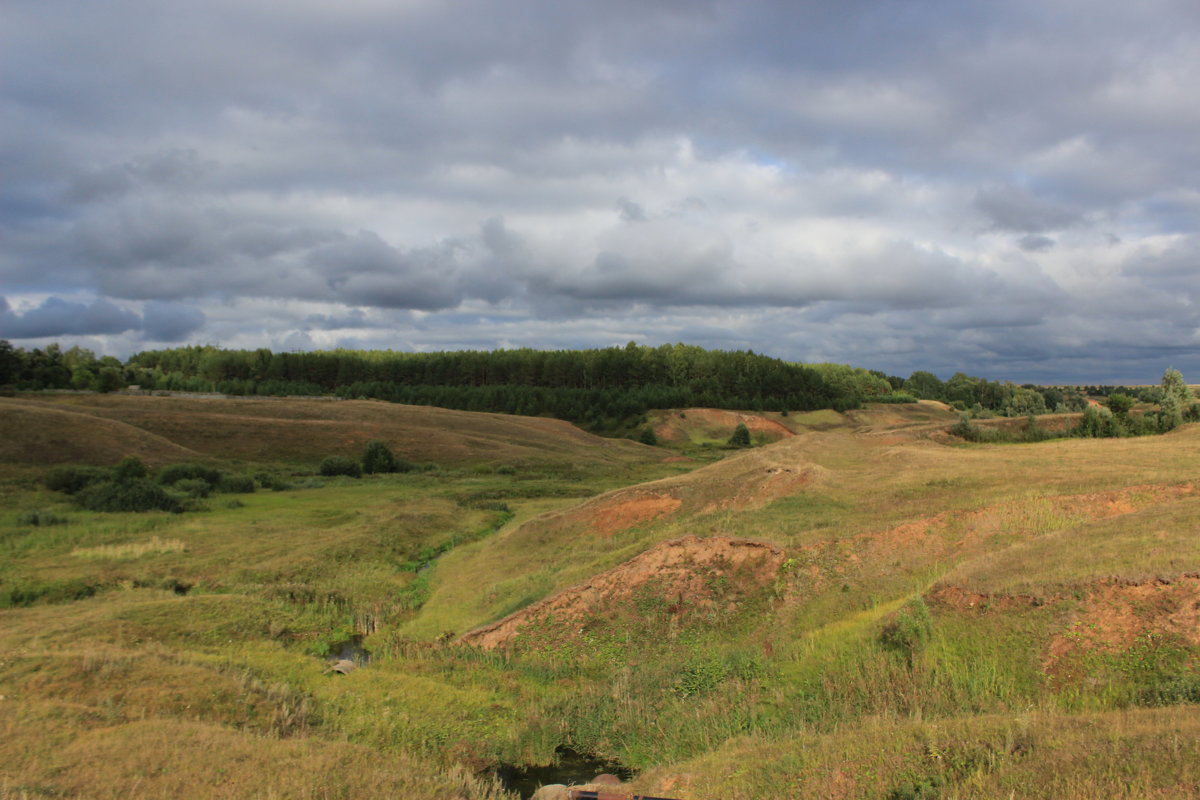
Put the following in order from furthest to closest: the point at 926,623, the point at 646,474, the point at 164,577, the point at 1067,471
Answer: the point at 646,474 < the point at 164,577 < the point at 1067,471 < the point at 926,623

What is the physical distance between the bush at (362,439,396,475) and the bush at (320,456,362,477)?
1170mm

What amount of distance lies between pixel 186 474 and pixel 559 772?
154ft

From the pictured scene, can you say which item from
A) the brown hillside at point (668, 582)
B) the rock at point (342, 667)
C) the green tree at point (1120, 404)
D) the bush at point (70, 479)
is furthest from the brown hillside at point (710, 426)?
the rock at point (342, 667)

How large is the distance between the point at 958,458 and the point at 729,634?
14.6m

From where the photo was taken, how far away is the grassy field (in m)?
9.37

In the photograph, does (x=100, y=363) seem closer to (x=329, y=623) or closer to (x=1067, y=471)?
(x=329, y=623)

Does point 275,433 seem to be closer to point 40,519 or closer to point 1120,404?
point 40,519

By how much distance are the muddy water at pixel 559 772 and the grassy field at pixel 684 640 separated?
26cm

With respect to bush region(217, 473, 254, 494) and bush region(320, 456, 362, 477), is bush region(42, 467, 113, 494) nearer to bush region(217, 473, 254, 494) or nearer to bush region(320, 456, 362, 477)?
bush region(217, 473, 254, 494)

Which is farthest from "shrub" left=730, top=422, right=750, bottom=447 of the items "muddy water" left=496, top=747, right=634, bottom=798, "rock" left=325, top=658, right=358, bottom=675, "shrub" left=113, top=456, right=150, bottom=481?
"muddy water" left=496, top=747, right=634, bottom=798

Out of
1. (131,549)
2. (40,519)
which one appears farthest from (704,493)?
(40,519)

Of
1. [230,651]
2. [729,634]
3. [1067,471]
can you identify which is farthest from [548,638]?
[1067,471]

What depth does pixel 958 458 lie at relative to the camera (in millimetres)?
25797

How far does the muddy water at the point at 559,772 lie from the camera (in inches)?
478
